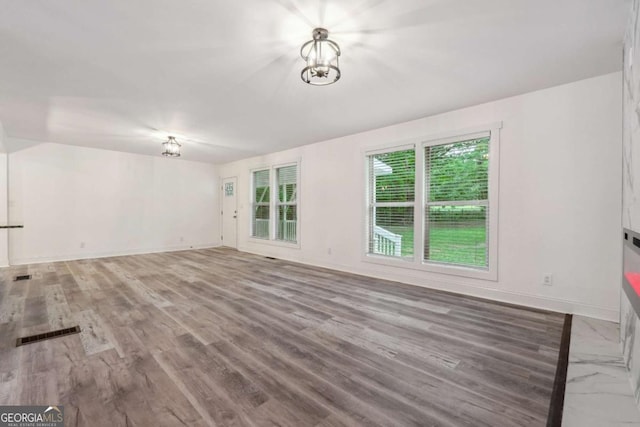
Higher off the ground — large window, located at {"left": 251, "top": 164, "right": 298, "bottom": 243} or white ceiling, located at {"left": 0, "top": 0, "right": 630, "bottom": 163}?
white ceiling, located at {"left": 0, "top": 0, "right": 630, "bottom": 163}

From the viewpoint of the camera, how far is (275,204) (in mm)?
6918

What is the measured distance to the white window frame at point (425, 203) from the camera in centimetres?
347

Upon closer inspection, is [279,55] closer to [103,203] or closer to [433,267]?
[433,267]

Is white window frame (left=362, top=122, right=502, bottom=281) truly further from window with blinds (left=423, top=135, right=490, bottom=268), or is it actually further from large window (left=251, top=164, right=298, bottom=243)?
large window (left=251, top=164, right=298, bottom=243)

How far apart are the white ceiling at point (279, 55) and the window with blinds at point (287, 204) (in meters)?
2.31

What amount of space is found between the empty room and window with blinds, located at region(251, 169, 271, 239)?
188cm

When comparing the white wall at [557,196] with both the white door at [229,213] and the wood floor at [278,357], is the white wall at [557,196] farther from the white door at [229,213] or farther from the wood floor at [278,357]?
the white door at [229,213]

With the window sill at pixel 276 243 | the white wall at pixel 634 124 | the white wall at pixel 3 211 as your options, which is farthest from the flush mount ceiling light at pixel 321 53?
the white wall at pixel 3 211

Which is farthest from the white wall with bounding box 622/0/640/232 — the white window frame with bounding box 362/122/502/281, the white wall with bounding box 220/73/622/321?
the white window frame with bounding box 362/122/502/281

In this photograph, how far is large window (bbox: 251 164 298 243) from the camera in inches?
255

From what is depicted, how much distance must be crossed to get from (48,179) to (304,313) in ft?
21.1

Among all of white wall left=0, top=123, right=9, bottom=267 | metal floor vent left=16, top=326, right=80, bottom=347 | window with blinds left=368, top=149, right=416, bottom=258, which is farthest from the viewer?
white wall left=0, top=123, right=9, bottom=267

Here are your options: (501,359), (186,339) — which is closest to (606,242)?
(501,359)

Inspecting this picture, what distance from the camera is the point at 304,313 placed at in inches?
120
